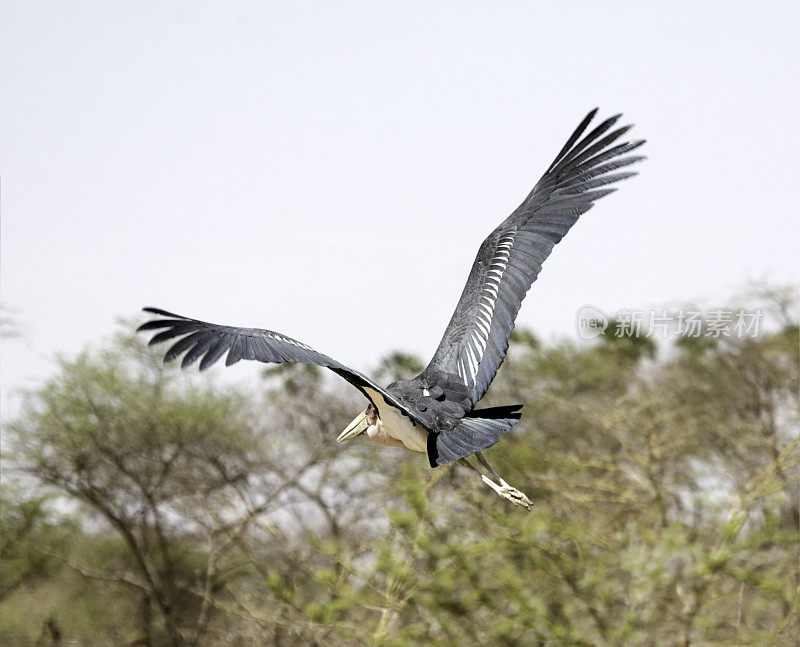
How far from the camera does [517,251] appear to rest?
558 centimetres

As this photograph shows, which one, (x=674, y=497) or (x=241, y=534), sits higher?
(x=674, y=497)

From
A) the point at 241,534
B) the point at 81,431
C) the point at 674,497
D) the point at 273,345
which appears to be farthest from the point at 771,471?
the point at 81,431

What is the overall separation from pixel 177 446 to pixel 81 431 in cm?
144

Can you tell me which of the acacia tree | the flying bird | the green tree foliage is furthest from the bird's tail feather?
the acacia tree

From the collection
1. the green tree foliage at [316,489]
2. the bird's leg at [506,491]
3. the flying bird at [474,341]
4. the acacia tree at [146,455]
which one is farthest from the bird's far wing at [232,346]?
the acacia tree at [146,455]

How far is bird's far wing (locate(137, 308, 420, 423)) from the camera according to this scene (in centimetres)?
422

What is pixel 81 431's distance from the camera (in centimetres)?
1853

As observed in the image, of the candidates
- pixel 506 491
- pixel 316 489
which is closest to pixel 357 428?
pixel 506 491

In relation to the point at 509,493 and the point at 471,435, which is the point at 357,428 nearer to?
the point at 471,435

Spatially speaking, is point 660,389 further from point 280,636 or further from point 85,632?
point 85,632

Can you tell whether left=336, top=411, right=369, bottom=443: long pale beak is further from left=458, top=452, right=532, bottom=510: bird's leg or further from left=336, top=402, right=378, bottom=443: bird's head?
left=458, top=452, right=532, bottom=510: bird's leg

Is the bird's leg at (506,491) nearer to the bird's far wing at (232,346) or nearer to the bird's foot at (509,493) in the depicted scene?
the bird's foot at (509,493)

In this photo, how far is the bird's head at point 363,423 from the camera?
4621mm

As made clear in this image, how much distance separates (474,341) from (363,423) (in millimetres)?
741
